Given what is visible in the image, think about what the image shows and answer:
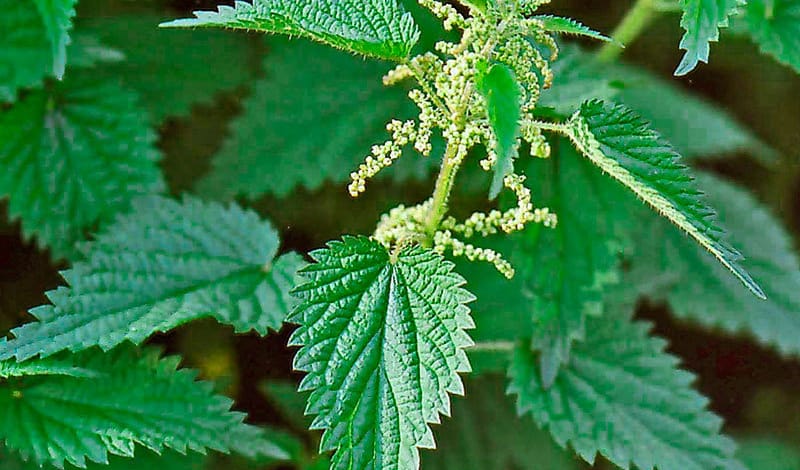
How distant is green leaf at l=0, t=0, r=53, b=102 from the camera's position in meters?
2.30

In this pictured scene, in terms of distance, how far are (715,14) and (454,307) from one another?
2.45 feet

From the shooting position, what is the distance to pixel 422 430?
5.45ft

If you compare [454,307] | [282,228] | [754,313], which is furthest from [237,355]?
[754,313]

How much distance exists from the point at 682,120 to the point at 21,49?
2366 millimetres

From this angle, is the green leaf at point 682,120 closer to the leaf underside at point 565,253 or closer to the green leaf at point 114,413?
the leaf underside at point 565,253

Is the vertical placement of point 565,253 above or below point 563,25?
below

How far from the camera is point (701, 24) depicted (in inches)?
67.8

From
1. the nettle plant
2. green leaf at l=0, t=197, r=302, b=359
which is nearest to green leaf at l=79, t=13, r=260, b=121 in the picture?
the nettle plant

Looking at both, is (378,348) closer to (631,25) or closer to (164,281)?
(164,281)

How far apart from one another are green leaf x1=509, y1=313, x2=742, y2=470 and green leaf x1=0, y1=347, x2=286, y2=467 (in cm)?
66

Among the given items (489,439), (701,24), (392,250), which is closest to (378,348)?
(392,250)

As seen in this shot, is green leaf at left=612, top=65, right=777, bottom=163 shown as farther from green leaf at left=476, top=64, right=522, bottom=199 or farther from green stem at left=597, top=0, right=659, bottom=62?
green leaf at left=476, top=64, right=522, bottom=199

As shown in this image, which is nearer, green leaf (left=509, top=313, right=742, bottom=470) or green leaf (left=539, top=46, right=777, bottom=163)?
green leaf (left=509, top=313, right=742, bottom=470)

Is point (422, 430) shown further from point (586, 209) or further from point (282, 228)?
point (282, 228)
